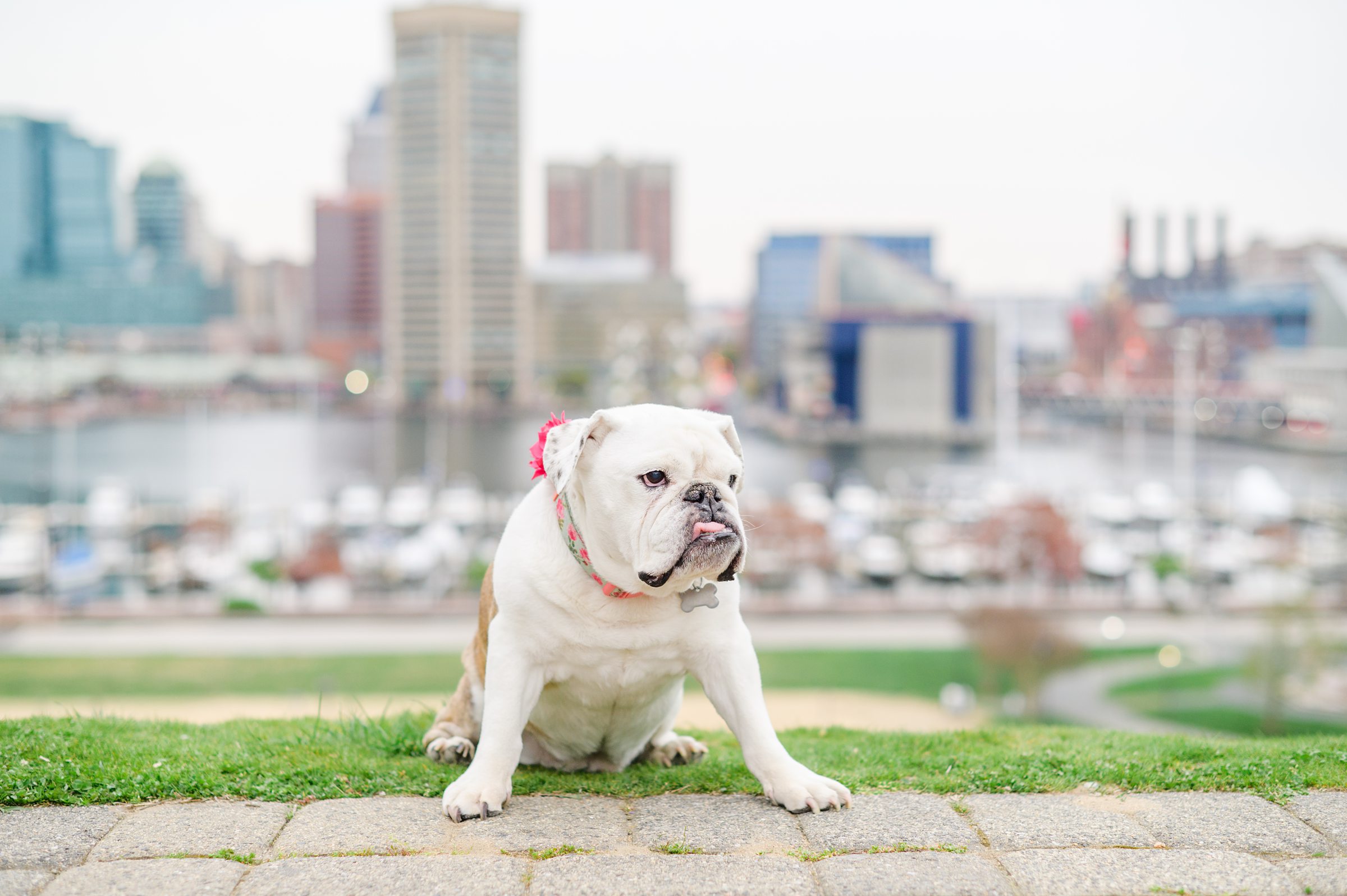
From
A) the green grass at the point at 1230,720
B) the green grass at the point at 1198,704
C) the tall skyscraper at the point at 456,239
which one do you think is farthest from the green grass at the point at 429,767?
the tall skyscraper at the point at 456,239

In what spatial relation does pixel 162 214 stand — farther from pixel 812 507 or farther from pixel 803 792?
pixel 803 792

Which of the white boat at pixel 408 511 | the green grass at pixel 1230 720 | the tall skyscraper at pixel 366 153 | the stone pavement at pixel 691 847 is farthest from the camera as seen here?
the tall skyscraper at pixel 366 153

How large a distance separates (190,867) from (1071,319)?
342 feet

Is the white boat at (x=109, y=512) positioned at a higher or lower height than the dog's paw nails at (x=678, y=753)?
lower

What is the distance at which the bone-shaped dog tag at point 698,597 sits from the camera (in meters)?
2.25

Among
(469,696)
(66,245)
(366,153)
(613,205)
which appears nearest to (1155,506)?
(469,696)

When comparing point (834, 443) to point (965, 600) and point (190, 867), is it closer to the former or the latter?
point (965, 600)

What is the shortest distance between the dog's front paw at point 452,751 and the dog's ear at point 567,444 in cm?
71

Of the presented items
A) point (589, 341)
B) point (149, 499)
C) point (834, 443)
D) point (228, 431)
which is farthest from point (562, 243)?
point (149, 499)

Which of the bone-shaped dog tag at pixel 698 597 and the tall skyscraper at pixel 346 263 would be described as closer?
the bone-shaped dog tag at pixel 698 597

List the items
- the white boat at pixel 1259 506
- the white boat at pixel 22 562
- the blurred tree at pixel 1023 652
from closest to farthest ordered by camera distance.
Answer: the blurred tree at pixel 1023 652 < the white boat at pixel 22 562 < the white boat at pixel 1259 506

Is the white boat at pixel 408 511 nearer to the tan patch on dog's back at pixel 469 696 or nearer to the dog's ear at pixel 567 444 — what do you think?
the tan patch on dog's back at pixel 469 696

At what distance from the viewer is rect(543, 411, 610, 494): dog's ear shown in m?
2.16

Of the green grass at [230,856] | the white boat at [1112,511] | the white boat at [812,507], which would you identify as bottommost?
the white boat at [1112,511]
